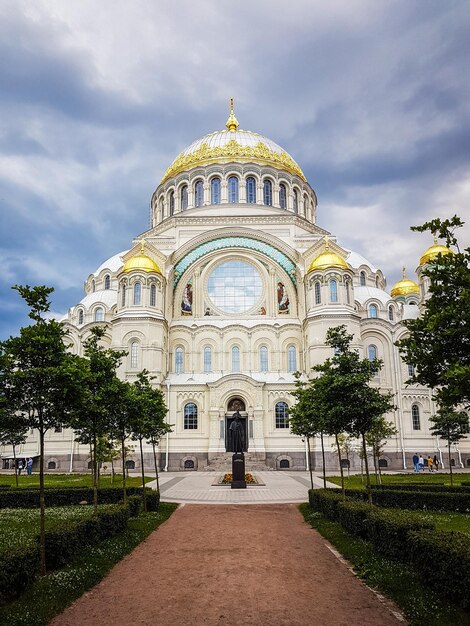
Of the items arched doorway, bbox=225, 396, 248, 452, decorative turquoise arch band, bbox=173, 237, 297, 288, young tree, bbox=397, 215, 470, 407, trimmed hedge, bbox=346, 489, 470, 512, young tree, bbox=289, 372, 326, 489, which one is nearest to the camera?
young tree, bbox=397, 215, 470, 407

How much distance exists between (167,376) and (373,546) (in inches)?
1325

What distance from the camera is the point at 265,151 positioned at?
57.1 meters

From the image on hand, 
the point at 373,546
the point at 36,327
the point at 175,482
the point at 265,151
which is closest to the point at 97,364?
the point at 36,327

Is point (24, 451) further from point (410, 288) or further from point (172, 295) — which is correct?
point (410, 288)

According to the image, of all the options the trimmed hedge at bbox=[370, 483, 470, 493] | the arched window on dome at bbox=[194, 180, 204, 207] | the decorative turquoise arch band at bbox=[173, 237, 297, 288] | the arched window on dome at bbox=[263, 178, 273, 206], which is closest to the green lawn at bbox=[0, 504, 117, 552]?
the trimmed hedge at bbox=[370, 483, 470, 493]

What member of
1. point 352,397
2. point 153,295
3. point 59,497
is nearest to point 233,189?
point 153,295

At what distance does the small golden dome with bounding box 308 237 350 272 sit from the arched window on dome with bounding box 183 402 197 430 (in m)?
15.1

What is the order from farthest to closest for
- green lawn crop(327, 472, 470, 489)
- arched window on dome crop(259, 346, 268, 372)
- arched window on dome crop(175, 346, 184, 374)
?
arched window on dome crop(175, 346, 184, 374) < arched window on dome crop(259, 346, 268, 372) < green lawn crop(327, 472, 470, 489)

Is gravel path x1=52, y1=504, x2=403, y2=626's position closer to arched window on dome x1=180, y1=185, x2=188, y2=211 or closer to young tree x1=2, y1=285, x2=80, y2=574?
A: young tree x1=2, y1=285, x2=80, y2=574

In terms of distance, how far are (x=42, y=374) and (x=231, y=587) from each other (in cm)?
545

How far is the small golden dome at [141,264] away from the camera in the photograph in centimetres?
4528

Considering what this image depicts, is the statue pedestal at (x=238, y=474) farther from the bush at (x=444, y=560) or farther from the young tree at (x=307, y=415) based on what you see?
the bush at (x=444, y=560)

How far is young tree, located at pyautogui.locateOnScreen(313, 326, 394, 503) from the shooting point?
17.5 meters

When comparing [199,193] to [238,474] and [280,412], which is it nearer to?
[280,412]
